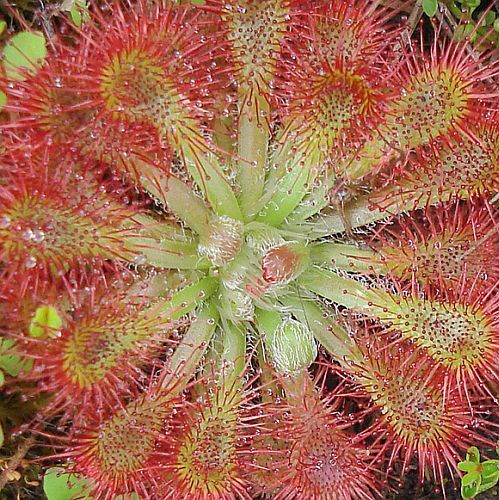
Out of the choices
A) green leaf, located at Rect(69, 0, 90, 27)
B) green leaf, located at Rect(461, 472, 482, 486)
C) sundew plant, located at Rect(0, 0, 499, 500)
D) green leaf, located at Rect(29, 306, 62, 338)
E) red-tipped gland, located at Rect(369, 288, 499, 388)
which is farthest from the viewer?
green leaf, located at Rect(461, 472, 482, 486)

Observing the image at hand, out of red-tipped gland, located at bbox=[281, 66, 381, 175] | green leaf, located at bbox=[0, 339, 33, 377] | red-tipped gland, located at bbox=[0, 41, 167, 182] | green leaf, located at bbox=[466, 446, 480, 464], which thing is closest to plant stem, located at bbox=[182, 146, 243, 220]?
red-tipped gland, located at bbox=[0, 41, 167, 182]

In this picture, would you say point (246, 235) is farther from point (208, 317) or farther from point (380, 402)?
point (380, 402)

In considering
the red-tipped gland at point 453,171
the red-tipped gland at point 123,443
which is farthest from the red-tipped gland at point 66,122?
the red-tipped gland at point 453,171

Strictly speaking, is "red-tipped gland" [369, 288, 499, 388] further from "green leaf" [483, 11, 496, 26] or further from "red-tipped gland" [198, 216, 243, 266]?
"green leaf" [483, 11, 496, 26]

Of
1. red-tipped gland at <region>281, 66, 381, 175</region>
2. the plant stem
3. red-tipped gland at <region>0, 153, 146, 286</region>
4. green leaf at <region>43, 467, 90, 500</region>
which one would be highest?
red-tipped gland at <region>281, 66, 381, 175</region>

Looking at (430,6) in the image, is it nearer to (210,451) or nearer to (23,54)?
(23,54)

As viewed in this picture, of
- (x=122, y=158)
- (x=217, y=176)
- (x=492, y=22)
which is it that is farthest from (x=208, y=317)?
(x=492, y=22)

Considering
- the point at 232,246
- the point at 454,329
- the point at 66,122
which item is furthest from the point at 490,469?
the point at 66,122
